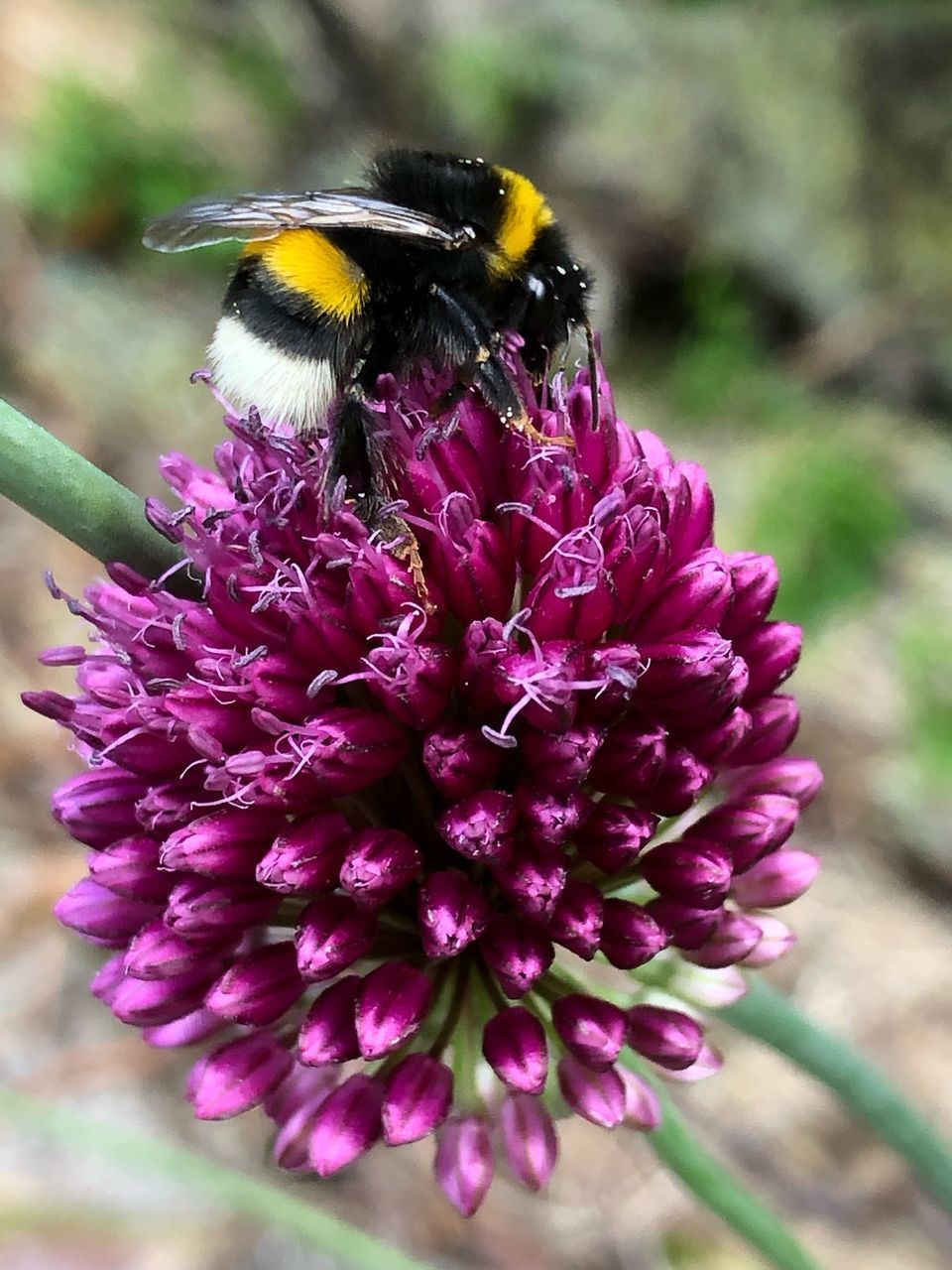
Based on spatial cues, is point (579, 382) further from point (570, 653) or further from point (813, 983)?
point (813, 983)

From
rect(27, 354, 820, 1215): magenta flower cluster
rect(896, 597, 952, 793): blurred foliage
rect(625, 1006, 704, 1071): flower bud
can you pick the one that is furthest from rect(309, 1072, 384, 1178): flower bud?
rect(896, 597, 952, 793): blurred foliage

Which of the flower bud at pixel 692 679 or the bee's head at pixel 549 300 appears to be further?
the bee's head at pixel 549 300

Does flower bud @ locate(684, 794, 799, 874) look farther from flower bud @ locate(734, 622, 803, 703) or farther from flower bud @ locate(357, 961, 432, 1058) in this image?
flower bud @ locate(357, 961, 432, 1058)

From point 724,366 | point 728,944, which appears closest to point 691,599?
point 728,944

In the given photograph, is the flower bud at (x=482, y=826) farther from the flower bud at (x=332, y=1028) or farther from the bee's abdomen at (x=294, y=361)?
the bee's abdomen at (x=294, y=361)

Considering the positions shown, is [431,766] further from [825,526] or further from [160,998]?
[825,526]

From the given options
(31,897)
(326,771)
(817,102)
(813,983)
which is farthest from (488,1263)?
(817,102)

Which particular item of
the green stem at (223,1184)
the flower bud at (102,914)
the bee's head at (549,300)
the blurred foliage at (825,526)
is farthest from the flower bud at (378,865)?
the blurred foliage at (825,526)
